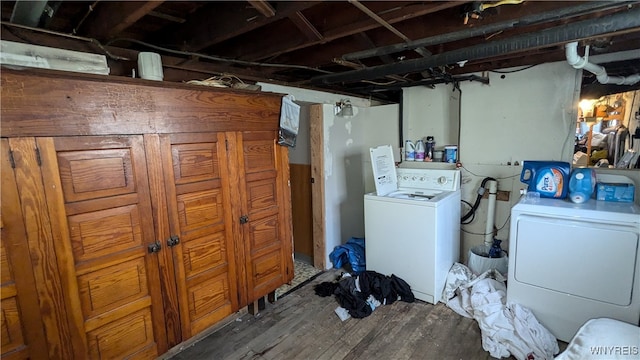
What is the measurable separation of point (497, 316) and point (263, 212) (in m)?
1.92

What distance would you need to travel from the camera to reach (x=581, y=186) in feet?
6.94

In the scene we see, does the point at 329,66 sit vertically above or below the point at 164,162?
above

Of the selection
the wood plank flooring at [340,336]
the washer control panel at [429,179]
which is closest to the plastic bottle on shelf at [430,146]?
the washer control panel at [429,179]

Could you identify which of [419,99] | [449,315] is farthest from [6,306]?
[419,99]

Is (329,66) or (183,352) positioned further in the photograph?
(329,66)

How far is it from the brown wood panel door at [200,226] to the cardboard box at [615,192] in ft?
8.91

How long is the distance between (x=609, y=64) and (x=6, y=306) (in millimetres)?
4141

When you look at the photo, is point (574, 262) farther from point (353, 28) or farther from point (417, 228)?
point (353, 28)

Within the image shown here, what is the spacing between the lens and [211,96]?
74.7 inches

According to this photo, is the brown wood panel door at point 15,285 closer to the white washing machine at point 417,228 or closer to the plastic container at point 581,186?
the white washing machine at point 417,228

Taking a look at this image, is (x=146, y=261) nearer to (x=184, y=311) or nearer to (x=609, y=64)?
(x=184, y=311)

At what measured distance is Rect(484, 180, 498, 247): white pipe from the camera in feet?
9.22

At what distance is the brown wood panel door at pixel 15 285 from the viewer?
48.9 inches

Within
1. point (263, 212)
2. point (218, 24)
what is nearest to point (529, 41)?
point (218, 24)
